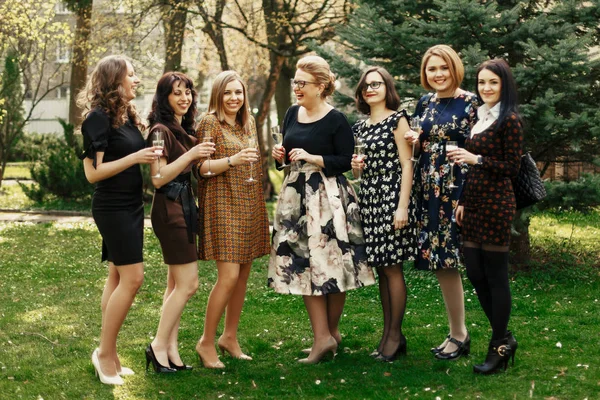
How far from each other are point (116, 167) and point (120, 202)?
0.87 ft

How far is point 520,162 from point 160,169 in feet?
A: 7.70

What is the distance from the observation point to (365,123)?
584 cm

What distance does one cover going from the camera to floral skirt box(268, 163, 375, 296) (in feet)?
18.6

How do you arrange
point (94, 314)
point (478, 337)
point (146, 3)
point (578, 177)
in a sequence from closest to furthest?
point (478, 337), point (94, 314), point (578, 177), point (146, 3)

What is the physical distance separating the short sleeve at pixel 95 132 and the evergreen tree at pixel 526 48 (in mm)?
4083

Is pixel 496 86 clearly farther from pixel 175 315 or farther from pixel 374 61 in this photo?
pixel 374 61

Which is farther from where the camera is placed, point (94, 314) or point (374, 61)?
point (374, 61)

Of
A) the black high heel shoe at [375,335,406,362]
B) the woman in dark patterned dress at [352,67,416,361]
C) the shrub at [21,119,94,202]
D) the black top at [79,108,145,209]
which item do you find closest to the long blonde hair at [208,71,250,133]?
the black top at [79,108,145,209]

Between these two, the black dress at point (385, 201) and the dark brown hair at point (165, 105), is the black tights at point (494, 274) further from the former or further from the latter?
the dark brown hair at point (165, 105)

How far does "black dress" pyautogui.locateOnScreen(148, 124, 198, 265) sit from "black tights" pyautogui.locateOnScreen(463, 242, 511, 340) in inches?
73.8

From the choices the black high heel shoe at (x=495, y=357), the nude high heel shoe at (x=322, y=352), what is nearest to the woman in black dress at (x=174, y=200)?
the nude high heel shoe at (x=322, y=352)

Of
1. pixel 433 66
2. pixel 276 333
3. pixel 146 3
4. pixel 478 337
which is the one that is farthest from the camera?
pixel 146 3

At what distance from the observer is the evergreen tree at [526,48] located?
25.9ft

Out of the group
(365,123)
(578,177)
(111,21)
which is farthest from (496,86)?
(111,21)
